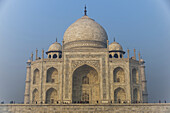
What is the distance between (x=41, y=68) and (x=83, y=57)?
20.5 ft

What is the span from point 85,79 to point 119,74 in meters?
5.03

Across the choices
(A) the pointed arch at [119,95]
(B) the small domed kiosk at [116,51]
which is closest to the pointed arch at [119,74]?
(A) the pointed arch at [119,95]

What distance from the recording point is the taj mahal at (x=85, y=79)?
95.5 ft

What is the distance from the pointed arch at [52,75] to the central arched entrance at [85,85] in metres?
2.78

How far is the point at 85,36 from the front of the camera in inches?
1374

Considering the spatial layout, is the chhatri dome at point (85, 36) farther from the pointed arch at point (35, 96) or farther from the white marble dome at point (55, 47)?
the pointed arch at point (35, 96)

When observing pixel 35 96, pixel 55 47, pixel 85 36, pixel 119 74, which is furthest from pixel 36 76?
pixel 119 74

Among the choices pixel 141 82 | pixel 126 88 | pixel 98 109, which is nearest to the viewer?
pixel 98 109

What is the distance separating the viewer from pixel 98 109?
23.8 meters

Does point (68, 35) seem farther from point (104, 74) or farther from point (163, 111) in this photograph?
point (163, 111)

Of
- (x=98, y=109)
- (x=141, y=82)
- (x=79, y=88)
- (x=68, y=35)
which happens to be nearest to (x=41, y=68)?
(x=79, y=88)

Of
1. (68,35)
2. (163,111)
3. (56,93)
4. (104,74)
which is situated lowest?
(163,111)

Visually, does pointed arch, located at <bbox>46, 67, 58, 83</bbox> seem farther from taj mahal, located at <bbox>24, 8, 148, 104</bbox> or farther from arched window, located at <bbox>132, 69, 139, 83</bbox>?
arched window, located at <bbox>132, 69, 139, 83</bbox>

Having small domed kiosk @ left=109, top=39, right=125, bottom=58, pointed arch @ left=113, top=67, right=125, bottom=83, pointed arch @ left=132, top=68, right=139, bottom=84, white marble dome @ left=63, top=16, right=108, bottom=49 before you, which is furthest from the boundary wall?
white marble dome @ left=63, top=16, right=108, bottom=49
